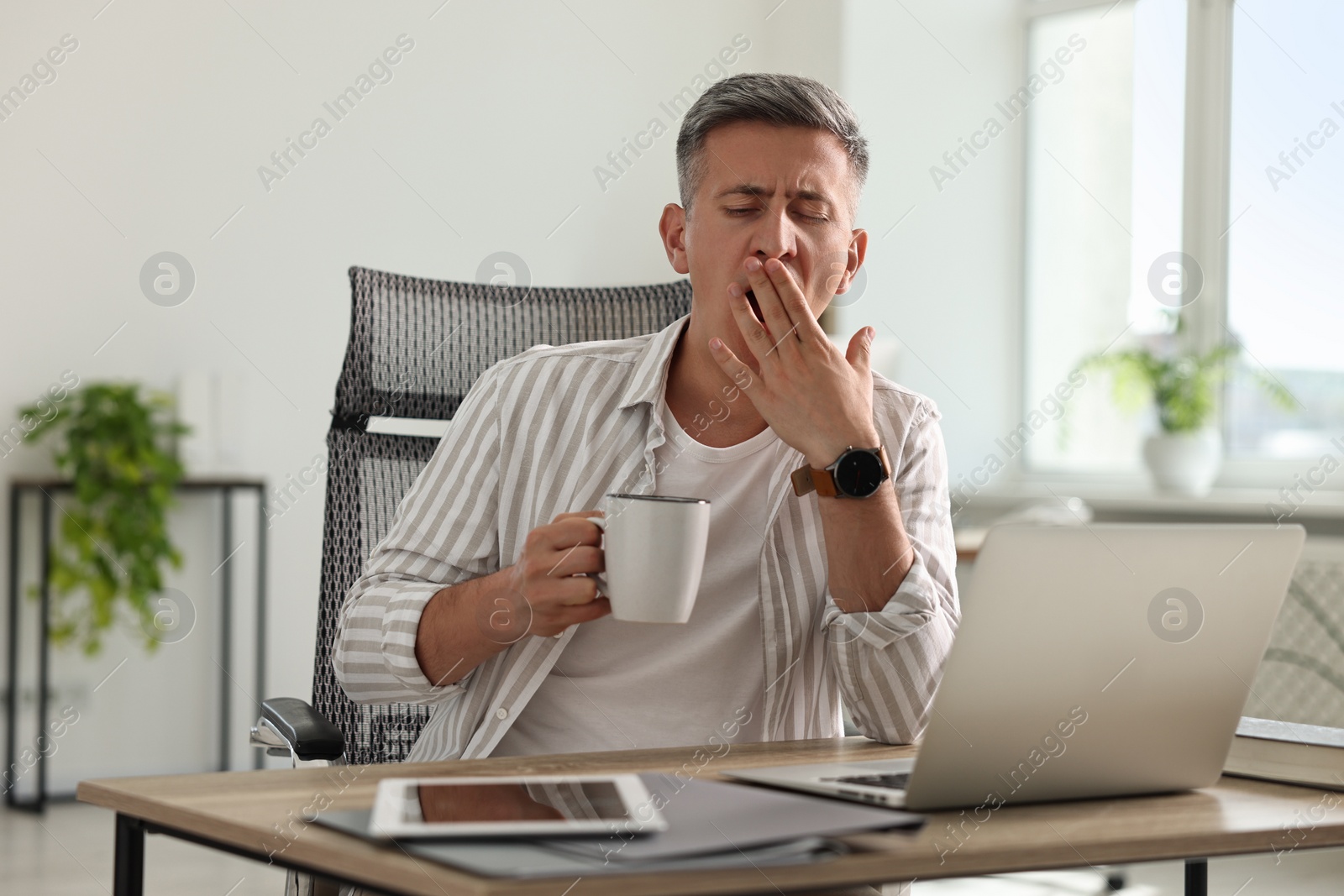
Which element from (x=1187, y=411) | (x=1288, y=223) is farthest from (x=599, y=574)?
(x=1288, y=223)

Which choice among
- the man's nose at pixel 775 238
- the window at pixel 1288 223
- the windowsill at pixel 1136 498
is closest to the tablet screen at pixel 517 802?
the man's nose at pixel 775 238

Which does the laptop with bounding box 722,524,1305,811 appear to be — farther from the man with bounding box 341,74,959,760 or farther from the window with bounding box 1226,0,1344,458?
the window with bounding box 1226,0,1344,458

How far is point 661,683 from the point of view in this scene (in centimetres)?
→ 125

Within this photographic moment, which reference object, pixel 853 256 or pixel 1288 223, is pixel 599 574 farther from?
pixel 1288 223

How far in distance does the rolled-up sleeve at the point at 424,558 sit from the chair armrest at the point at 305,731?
0.04 meters

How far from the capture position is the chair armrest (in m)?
1.22

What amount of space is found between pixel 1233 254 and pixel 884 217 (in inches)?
41.4

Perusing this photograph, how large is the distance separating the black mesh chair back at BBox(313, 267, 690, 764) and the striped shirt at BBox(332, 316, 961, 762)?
138mm

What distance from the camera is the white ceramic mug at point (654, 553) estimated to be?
2.91ft

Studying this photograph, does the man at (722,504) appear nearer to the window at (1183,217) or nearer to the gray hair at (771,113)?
the gray hair at (771,113)

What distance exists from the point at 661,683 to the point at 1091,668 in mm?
551

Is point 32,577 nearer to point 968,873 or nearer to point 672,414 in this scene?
point 672,414

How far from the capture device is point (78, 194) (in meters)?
3.45

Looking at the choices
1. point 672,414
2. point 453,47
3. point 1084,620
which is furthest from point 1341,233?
point 1084,620
